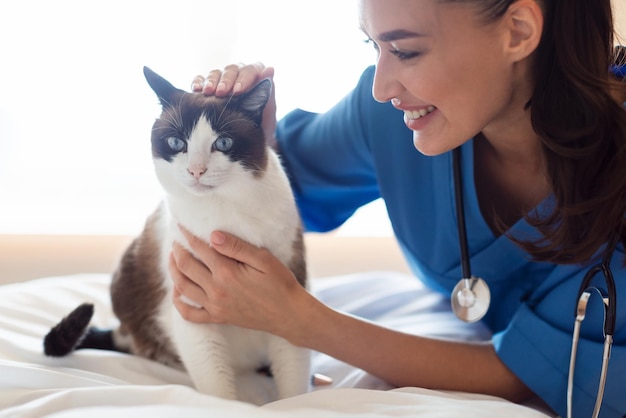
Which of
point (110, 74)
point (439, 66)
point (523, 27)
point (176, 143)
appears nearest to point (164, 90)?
point (176, 143)

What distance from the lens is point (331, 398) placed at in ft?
3.08

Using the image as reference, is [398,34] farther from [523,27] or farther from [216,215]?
[216,215]

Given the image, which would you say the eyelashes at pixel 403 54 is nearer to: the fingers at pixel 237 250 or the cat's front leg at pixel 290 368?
the fingers at pixel 237 250

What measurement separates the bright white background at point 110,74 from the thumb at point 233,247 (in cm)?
93

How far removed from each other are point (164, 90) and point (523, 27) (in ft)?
1.81

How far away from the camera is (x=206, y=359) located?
3.38 feet

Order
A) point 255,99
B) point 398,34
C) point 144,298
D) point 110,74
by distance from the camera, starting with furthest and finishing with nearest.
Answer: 1. point 110,74
2. point 144,298
3. point 255,99
4. point 398,34

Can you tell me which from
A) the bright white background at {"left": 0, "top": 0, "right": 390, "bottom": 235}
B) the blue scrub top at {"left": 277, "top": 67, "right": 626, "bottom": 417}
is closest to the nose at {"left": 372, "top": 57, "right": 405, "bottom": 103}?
the blue scrub top at {"left": 277, "top": 67, "right": 626, "bottom": 417}

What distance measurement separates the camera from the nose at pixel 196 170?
953 mm

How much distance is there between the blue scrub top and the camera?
1015 millimetres

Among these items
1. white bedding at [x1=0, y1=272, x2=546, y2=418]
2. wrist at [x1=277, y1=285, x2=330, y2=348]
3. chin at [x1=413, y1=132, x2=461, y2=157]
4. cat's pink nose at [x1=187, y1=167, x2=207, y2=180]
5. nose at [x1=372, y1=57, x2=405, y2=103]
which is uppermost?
nose at [x1=372, y1=57, x2=405, y2=103]

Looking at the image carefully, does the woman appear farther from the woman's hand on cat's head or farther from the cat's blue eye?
the cat's blue eye

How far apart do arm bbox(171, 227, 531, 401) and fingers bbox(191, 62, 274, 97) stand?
9.6 inches

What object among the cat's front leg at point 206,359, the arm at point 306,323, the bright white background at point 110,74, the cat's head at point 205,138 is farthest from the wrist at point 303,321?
the bright white background at point 110,74
